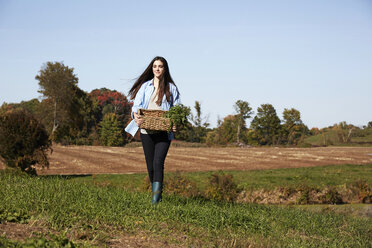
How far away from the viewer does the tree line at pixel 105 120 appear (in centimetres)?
4653

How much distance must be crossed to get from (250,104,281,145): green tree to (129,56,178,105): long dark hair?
64.0 metres

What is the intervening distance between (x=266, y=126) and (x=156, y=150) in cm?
6611

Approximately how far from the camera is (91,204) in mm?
5379

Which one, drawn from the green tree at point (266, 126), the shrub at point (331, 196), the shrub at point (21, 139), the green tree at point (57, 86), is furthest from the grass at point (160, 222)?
the green tree at point (266, 126)

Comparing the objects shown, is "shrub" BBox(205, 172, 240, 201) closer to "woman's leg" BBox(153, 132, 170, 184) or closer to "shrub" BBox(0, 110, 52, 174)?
"shrub" BBox(0, 110, 52, 174)

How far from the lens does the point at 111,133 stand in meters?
52.1

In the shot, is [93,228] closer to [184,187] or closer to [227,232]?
[227,232]

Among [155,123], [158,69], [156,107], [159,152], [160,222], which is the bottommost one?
[160,222]

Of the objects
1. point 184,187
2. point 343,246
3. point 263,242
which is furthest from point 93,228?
point 184,187

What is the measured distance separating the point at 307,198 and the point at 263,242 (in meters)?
12.4

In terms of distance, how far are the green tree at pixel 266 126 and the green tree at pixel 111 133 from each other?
26.5 m

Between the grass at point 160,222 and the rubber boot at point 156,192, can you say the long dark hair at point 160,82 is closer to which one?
the rubber boot at point 156,192

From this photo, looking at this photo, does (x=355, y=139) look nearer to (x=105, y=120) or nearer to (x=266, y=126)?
(x=266, y=126)

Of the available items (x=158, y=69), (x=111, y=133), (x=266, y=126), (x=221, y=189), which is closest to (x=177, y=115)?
(x=158, y=69)
